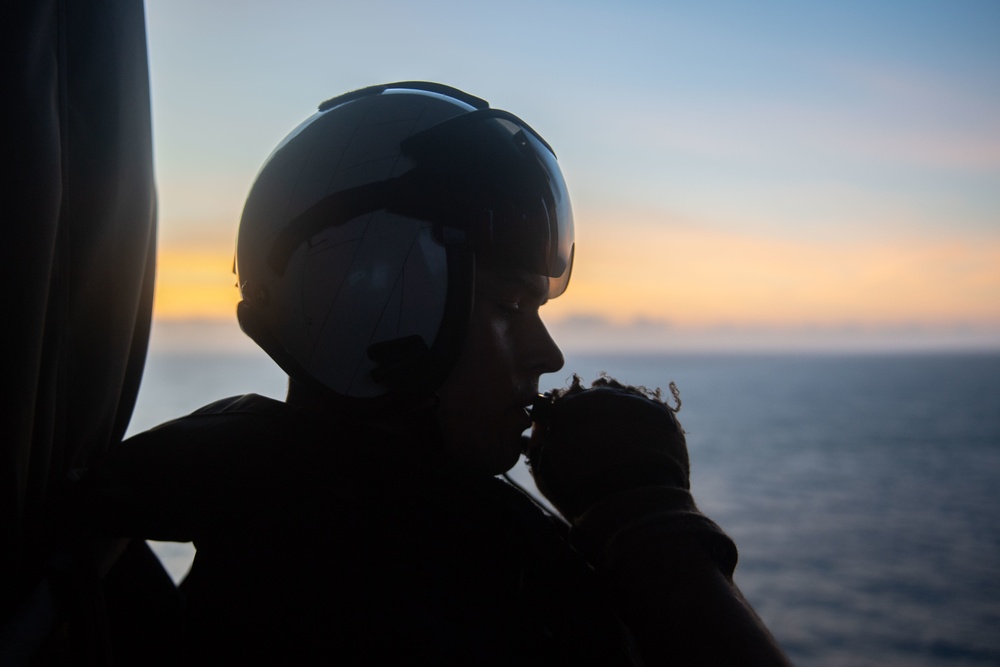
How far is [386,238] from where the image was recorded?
43.1 inches

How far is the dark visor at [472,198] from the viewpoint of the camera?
3.60 ft

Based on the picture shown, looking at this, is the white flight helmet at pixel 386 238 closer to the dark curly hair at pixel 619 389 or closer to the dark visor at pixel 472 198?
the dark visor at pixel 472 198

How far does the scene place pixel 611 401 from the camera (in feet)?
3.78

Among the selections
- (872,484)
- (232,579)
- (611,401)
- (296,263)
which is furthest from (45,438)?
(872,484)

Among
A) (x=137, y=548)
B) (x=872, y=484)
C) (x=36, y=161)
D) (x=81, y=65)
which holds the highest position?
(x=872, y=484)

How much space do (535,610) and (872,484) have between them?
59.8ft

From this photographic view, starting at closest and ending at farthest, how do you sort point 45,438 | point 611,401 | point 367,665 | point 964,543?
point 367,665
point 45,438
point 611,401
point 964,543

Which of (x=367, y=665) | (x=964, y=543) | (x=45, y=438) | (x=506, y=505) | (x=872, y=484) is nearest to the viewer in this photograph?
(x=367, y=665)

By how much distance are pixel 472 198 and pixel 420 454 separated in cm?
37

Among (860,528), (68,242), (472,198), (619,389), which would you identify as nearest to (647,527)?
(619,389)

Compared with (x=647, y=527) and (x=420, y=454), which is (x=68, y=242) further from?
A: (x=647, y=527)

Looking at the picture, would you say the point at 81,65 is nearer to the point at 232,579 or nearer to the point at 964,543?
the point at 232,579

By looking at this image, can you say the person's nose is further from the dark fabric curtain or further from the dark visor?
the dark fabric curtain

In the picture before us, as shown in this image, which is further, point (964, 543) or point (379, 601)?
point (964, 543)
